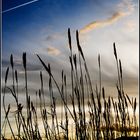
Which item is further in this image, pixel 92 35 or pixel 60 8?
pixel 60 8

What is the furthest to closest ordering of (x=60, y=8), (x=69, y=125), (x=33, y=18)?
(x=33, y=18) < (x=60, y=8) < (x=69, y=125)

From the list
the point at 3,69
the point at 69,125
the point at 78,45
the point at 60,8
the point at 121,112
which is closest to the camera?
the point at 121,112

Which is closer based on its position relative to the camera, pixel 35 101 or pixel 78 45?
pixel 78 45

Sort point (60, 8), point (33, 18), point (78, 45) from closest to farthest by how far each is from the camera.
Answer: point (78, 45)
point (60, 8)
point (33, 18)

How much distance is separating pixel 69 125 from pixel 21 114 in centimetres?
38

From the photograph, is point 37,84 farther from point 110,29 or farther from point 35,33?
point 110,29

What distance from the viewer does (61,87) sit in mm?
2242

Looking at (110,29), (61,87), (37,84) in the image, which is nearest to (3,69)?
(37,84)

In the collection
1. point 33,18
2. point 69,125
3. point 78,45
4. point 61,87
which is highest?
point 33,18

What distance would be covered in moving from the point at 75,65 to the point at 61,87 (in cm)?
20

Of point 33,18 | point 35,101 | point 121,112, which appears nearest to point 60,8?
point 33,18

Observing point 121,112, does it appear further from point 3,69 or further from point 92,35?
point 3,69

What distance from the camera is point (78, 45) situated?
2.00 meters

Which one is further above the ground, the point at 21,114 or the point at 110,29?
the point at 110,29
